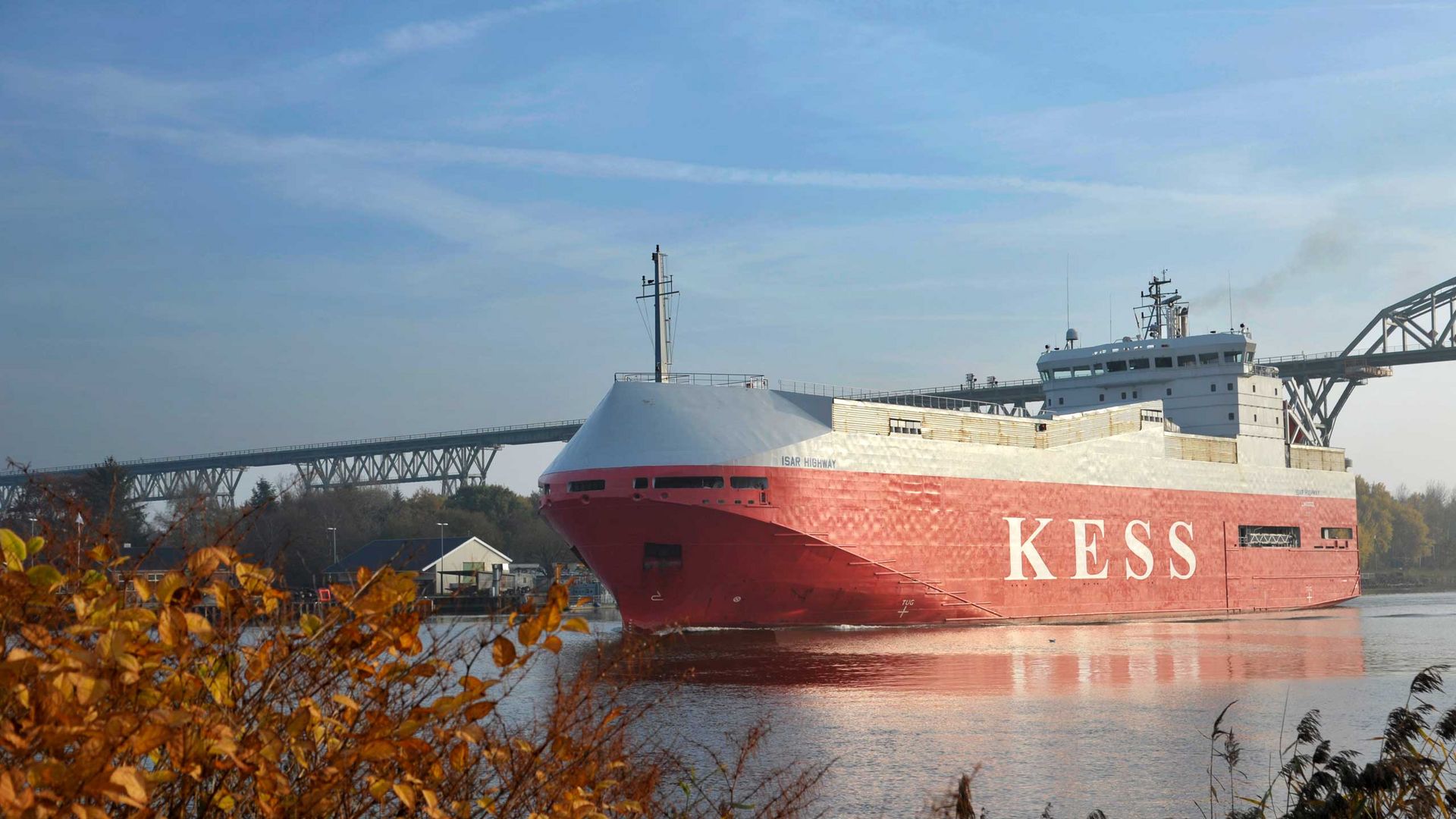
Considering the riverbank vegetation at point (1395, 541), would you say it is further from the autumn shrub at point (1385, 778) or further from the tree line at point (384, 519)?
the autumn shrub at point (1385, 778)

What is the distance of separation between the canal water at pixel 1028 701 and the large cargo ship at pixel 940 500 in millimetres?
1499

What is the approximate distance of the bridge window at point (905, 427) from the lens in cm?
3809

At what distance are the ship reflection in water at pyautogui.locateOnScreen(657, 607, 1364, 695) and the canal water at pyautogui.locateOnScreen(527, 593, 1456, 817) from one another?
0.10 m

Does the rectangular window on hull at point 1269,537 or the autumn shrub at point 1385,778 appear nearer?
the autumn shrub at point 1385,778

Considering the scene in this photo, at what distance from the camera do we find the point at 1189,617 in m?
46.8

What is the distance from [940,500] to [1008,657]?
8639 mm

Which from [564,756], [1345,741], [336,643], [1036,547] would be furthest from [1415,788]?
[1036,547]

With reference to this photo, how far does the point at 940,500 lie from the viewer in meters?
38.0

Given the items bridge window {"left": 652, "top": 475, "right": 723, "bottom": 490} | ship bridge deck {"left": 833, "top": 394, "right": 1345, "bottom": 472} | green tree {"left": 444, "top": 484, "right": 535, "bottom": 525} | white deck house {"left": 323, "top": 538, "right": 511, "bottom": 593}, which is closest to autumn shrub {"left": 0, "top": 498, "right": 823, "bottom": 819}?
bridge window {"left": 652, "top": 475, "right": 723, "bottom": 490}

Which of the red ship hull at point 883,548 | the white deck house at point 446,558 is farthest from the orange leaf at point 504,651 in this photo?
the white deck house at point 446,558

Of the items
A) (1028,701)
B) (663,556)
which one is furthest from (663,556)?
(1028,701)

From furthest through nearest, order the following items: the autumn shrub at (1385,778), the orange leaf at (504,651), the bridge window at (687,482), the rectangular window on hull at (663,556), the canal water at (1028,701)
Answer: the rectangular window on hull at (663,556), the bridge window at (687,482), the canal water at (1028,701), the autumn shrub at (1385,778), the orange leaf at (504,651)

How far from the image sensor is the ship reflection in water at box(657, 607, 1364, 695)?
25.7 meters

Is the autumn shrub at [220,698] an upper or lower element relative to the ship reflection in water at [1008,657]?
upper
